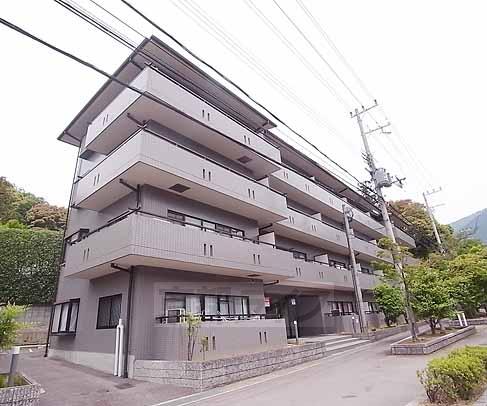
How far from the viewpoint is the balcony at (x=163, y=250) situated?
910 centimetres

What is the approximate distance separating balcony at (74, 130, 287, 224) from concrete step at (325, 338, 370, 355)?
256 inches

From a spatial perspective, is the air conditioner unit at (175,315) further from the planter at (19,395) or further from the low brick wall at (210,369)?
the planter at (19,395)

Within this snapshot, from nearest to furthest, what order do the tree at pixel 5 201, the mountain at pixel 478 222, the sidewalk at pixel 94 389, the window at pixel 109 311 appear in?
the sidewalk at pixel 94 389, the window at pixel 109 311, the tree at pixel 5 201, the mountain at pixel 478 222

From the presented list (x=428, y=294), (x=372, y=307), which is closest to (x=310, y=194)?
(x=428, y=294)

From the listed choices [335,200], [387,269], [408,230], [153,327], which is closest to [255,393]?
[153,327]

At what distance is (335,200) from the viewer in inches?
906

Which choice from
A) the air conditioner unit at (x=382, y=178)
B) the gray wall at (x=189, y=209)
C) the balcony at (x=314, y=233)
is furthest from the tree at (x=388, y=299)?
the gray wall at (x=189, y=209)

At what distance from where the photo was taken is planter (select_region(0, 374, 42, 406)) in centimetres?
532

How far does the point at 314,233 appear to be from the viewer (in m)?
18.8

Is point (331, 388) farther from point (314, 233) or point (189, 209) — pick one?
point (314, 233)

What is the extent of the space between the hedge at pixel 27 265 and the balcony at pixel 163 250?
9020 millimetres

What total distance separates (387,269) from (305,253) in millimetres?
7087

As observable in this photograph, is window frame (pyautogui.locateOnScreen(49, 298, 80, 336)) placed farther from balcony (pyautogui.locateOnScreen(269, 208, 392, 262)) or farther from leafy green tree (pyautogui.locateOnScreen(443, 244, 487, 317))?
leafy green tree (pyautogui.locateOnScreen(443, 244, 487, 317))

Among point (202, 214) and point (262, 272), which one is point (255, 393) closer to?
point (262, 272)
